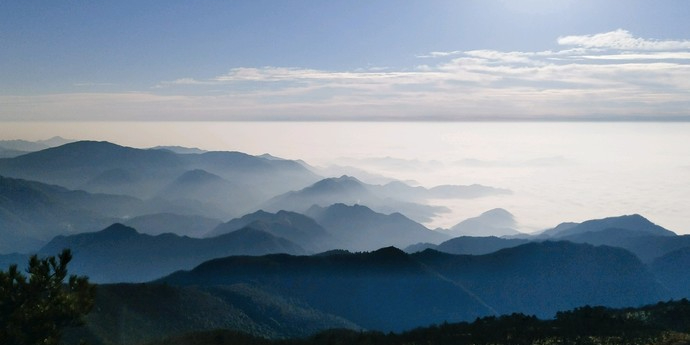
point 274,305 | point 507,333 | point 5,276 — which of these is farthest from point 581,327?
point 274,305

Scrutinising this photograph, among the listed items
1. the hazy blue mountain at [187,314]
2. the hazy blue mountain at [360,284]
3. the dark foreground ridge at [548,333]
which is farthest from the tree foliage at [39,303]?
the hazy blue mountain at [360,284]

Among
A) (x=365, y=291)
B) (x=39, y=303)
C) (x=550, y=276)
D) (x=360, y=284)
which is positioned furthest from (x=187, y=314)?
(x=550, y=276)

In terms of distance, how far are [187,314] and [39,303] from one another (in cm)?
6993

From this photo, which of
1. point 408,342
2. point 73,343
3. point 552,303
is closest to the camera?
point 408,342

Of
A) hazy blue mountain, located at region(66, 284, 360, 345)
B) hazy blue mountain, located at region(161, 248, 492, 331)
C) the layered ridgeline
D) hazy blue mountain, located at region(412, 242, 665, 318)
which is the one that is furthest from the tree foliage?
hazy blue mountain, located at region(412, 242, 665, 318)

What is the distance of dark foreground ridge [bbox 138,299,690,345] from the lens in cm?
4222

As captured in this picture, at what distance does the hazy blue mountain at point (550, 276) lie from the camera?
16575 cm

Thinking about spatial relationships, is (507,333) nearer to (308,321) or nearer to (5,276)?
(5,276)

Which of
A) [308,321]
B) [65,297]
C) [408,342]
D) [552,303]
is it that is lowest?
[552,303]

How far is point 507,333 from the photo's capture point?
46.9 meters

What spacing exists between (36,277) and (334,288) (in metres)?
109

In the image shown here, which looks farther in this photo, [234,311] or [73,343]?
[234,311]

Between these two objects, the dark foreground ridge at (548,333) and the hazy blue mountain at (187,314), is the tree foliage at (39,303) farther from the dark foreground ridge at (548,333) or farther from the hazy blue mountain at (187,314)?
the hazy blue mountain at (187,314)

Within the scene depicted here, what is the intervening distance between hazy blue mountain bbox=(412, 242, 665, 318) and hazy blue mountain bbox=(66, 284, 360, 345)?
6619cm
